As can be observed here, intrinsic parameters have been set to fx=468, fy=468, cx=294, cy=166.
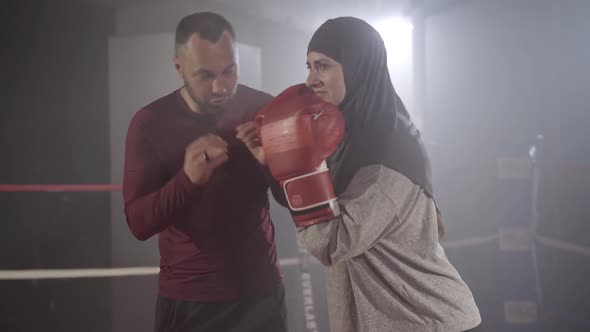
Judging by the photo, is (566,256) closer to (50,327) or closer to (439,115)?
(439,115)

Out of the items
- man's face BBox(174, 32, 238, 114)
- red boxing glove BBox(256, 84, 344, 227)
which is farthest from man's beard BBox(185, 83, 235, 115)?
red boxing glove BBox(256, 84, 344, 227)

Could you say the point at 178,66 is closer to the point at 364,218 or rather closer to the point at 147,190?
the point at 147,190

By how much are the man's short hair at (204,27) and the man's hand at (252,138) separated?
25 cm

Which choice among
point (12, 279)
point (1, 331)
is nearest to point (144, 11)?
point (12, 279)

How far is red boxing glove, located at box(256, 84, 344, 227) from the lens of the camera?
94 cm

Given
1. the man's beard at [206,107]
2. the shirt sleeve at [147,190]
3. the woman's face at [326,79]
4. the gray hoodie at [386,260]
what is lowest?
the gray hoodie at [386,260]

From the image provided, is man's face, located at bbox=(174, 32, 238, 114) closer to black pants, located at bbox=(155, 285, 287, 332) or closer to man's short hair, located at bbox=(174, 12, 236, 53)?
man's short hair, located at bbox=(174, 12, 236, 53)

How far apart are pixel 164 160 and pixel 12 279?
735 millimetres

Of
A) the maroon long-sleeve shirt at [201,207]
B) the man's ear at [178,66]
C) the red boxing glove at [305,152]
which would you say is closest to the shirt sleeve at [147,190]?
the maroon long-sleeve shirt at [201,207]

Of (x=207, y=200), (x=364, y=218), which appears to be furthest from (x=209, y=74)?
(x=364, y=218)

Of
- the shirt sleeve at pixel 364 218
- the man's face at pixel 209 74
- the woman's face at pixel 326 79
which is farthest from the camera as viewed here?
the man's face at pixel 209 74

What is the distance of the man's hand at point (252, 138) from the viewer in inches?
43.3

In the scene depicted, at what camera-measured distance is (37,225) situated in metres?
1.44

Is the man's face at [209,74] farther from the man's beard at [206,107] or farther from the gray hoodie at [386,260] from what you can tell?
the gray hoodie at [386,260]
